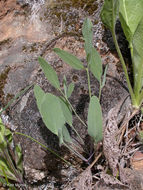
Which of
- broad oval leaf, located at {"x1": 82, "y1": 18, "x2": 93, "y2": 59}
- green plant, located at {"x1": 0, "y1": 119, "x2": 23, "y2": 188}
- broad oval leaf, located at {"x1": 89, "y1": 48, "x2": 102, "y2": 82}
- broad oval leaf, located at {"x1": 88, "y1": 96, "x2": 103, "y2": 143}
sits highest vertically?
broad oval leaf, located at {"x1": 82, "y1": 18, "x2": 93, "y2": 59}

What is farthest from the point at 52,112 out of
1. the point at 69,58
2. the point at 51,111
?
the point at 69,58

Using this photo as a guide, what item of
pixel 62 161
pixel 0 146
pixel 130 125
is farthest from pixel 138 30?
pixel 0 146

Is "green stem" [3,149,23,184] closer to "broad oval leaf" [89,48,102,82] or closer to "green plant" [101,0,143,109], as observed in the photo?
"broad oval leaf" [89,48,102,82]

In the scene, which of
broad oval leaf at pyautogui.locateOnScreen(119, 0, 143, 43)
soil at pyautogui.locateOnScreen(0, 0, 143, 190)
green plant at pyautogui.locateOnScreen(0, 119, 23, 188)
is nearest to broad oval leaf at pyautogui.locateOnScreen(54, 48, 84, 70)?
soil at pyautogui.locateOnScreen(0, 0, 143, 190)

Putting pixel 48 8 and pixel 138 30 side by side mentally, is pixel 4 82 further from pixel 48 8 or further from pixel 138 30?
pixel 138 30

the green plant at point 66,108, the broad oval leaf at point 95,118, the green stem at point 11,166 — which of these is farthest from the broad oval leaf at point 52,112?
the green stem at point 11,166

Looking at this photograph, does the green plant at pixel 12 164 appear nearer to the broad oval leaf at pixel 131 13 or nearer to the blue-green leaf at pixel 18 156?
the blue-green leaf at pixel 18 156
